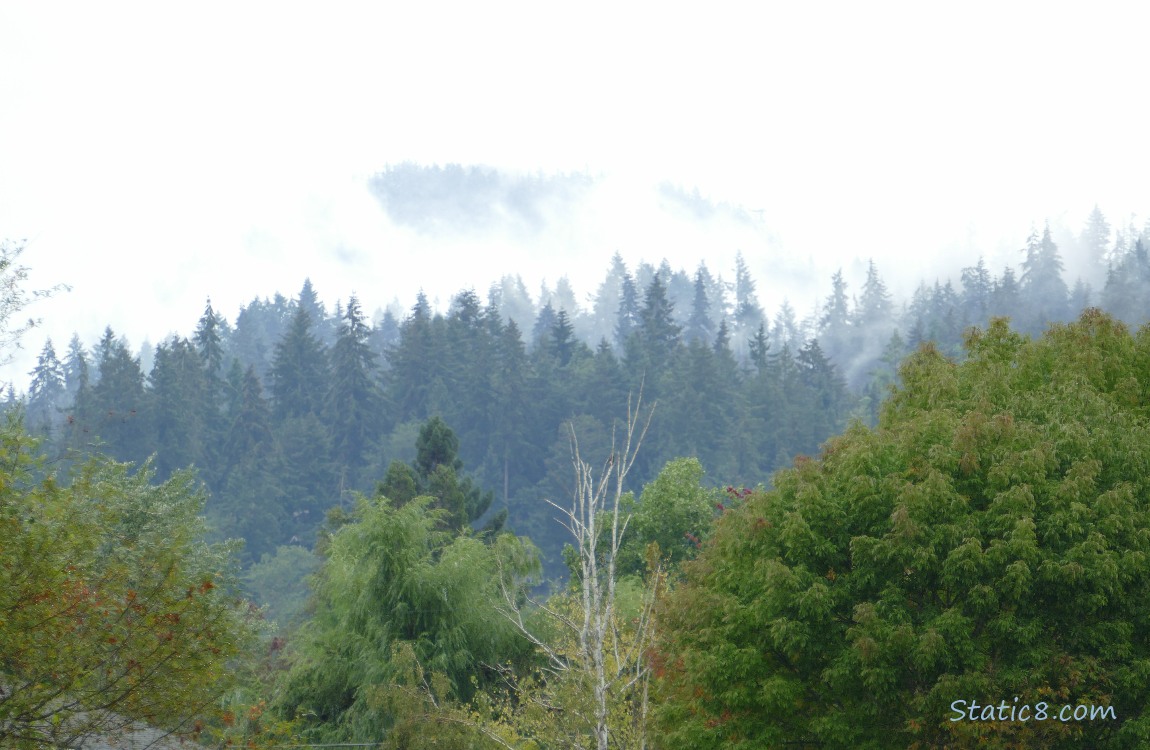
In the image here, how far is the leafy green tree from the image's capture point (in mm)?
16844

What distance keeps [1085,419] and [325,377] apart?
315 feet

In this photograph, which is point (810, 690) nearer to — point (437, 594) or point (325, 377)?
point (437, 594)

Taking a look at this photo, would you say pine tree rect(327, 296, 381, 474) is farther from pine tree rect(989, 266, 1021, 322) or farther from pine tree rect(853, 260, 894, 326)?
pine tree rect(853, 260, 894, 326)

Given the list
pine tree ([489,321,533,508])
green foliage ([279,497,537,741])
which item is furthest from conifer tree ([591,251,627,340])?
green foliage ([279,497,537,741])

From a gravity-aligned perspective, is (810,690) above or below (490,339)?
below

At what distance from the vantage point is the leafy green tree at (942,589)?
16.8 m

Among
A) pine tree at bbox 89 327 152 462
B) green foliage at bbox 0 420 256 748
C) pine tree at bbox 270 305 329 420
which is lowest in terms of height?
green foliage at bbox 0 420 256 748

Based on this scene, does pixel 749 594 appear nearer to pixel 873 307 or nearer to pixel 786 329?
pixel 873 307

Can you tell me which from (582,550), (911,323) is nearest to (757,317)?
(911,323)

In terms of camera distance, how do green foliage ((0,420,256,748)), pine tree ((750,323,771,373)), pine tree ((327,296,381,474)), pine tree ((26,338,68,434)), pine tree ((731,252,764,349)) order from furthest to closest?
pine tree ((731,252,764,349))
pine tree ((26,338,68,434))
pine tree ((750,323,771,373))
pine tree ((327,296,381,474))
green foliage ((0,420,256,748))

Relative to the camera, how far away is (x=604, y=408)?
105 m

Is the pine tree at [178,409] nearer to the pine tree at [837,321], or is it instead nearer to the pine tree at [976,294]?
the pine tree at [976,294]

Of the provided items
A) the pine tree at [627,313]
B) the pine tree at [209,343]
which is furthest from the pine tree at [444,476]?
the pine tree at [627,313]

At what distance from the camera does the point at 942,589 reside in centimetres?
1850
